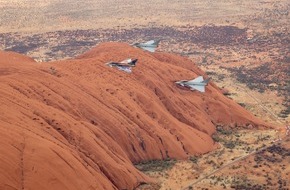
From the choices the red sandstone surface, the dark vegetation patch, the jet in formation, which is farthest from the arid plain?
the jet in formation

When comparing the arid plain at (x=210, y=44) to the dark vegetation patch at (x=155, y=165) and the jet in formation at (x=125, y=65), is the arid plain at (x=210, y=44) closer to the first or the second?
the dark vegetation patch at (x=155, y=165)

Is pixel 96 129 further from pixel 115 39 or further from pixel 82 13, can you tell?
pixel 82 13

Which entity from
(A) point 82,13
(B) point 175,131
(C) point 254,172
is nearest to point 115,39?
(A) point 82,13

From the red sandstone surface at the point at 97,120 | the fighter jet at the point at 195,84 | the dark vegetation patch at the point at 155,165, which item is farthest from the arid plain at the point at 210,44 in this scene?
the fighter jet at the point at 195,84

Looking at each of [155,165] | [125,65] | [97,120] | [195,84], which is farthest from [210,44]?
[97,120]

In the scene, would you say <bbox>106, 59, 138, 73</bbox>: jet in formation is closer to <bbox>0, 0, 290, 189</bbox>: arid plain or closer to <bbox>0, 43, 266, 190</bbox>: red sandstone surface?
<bbox>0, 43, 266, 190</bbox>: red sandstone surface
